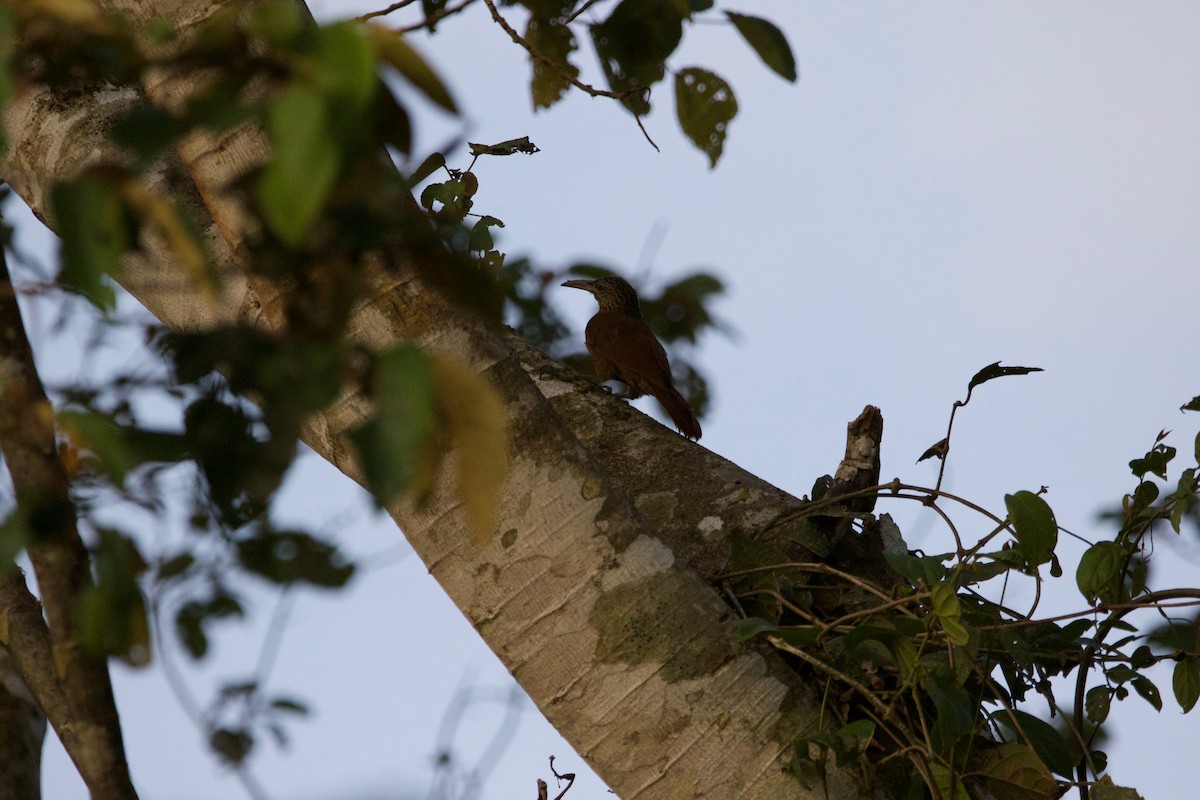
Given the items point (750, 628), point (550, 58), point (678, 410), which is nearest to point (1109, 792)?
point (750, 628)

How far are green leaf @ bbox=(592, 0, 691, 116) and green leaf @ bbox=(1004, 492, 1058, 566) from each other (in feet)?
3.21

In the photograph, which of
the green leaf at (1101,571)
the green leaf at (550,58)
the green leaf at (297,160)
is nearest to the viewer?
the green leaf at (297,160)

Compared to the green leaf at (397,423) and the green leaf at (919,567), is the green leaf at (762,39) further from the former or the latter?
the green leaf at (919,567)

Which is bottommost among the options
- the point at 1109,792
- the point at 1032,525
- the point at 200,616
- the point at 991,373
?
the point at 1109,792

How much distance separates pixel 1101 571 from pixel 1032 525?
7.4 inches

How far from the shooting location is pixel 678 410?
384 cm

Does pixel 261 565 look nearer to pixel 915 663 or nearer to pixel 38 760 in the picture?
pixel 38 760

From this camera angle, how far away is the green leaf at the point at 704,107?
129cm

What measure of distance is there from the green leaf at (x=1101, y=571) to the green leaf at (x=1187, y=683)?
0.61 feet

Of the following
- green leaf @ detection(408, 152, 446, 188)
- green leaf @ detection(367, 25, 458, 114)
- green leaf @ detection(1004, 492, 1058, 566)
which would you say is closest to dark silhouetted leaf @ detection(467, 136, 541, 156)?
green leaf @ detection(408, 152, 446, 188)

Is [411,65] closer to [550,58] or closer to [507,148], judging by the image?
[550,58]

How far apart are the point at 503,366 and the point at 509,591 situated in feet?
1.09

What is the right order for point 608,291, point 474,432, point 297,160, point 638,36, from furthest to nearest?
point 608,291 → point 638,36 → point 474,432 → point 297,160

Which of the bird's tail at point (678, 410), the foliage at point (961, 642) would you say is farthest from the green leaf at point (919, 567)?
the bird's tail at point (678, 410)
